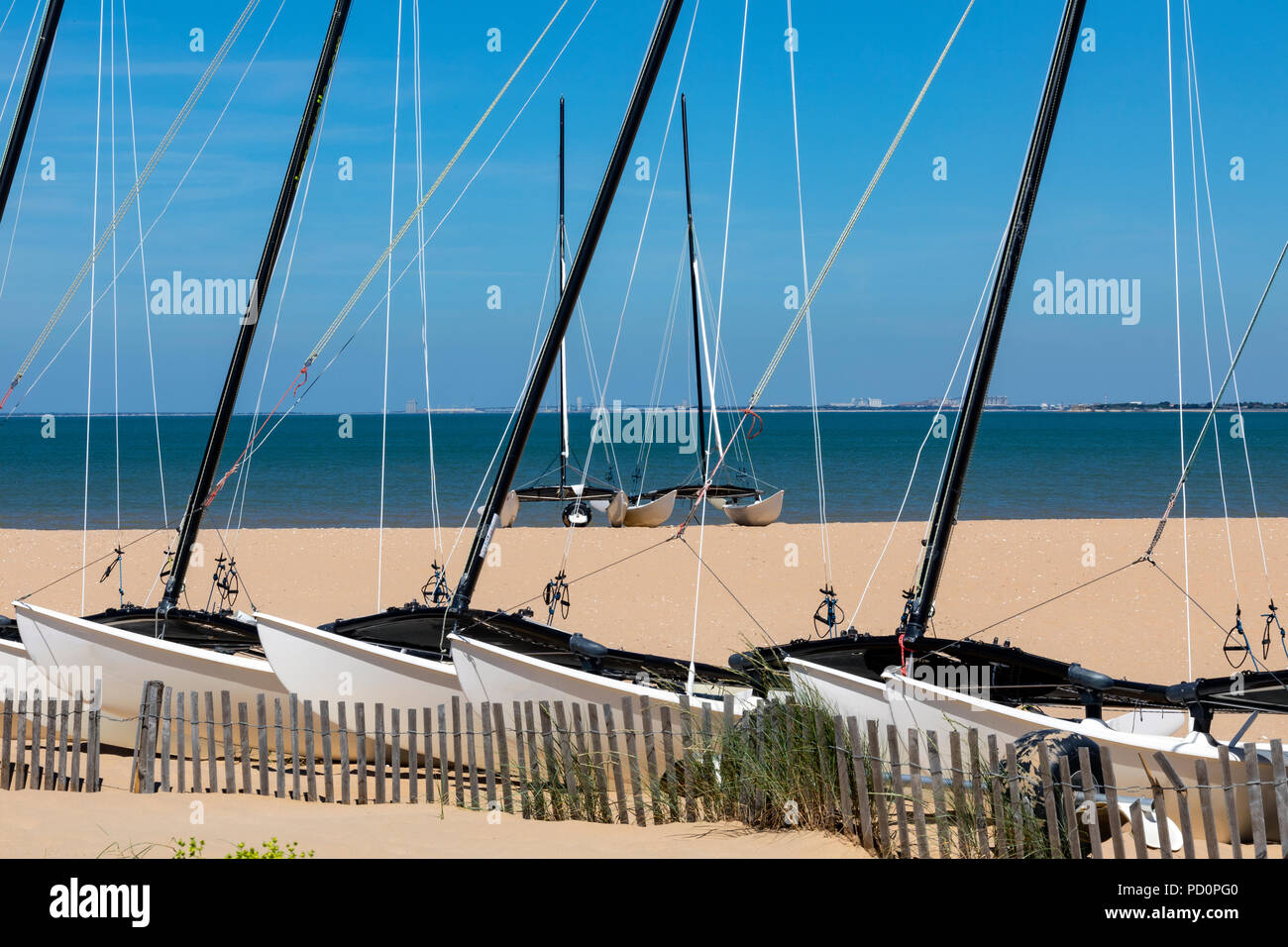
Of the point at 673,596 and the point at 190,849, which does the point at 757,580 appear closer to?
the point at 673,596

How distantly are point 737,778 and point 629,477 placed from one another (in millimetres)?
76506

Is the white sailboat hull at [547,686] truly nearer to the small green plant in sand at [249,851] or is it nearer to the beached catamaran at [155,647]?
the beached catamaran at [155,647]

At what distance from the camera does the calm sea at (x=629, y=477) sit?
158 ft

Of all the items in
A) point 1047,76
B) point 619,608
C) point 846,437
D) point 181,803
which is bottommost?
point 181,803

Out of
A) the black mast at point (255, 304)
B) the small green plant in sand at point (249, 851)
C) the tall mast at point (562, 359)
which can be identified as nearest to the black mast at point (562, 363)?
the tall mast at point (562, 359)

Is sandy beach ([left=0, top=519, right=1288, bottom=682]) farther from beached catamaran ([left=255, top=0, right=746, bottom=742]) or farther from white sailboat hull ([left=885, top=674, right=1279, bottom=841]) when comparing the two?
white sailboat hull ([left=885, top=674, right=1279, bottom=841])

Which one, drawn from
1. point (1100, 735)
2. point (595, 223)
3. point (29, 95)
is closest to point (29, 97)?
point (29, 95)

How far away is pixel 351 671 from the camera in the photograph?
1033cm

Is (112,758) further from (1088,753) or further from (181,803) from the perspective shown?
(1088,753)

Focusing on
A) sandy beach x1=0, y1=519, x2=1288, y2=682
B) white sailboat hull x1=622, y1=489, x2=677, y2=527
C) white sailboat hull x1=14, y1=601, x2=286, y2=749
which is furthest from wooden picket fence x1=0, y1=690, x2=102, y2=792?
white sailboat hull x1=622, y1=489, x2=677, y2=527

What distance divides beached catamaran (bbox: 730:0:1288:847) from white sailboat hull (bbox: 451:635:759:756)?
0.75 meters

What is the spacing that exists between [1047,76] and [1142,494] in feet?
163
